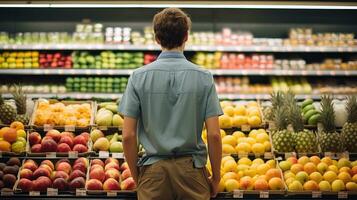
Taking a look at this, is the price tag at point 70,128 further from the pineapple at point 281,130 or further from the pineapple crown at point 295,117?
the pineapple crown at point 295,117

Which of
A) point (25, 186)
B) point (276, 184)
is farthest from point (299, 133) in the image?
point (25, 186)

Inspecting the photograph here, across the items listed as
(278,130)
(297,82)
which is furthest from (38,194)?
(297,82)

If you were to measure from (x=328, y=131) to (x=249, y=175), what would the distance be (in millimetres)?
948

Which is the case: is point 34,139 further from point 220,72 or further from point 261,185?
point 220,72

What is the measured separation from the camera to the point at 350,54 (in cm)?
864

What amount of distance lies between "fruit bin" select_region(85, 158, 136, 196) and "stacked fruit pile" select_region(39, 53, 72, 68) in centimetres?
392

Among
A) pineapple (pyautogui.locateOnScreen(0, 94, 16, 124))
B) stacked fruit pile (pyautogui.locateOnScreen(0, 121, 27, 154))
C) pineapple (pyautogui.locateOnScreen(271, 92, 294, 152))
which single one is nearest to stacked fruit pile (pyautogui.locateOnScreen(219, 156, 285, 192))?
pineapple (pyautogui.locateOnScreen(271, 92, 294, 152))

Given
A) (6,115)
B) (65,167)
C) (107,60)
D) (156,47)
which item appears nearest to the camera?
(65,167)

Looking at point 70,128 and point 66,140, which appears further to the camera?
point 70,128

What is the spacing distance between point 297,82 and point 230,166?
4446mm

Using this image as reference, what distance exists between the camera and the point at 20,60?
815 cm

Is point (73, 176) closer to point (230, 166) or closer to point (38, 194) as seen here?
point (38, 194)

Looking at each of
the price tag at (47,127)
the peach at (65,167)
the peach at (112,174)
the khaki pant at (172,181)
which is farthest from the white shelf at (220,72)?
the khaki pant at (172,181)

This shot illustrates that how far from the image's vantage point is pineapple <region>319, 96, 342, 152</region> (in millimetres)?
4773
